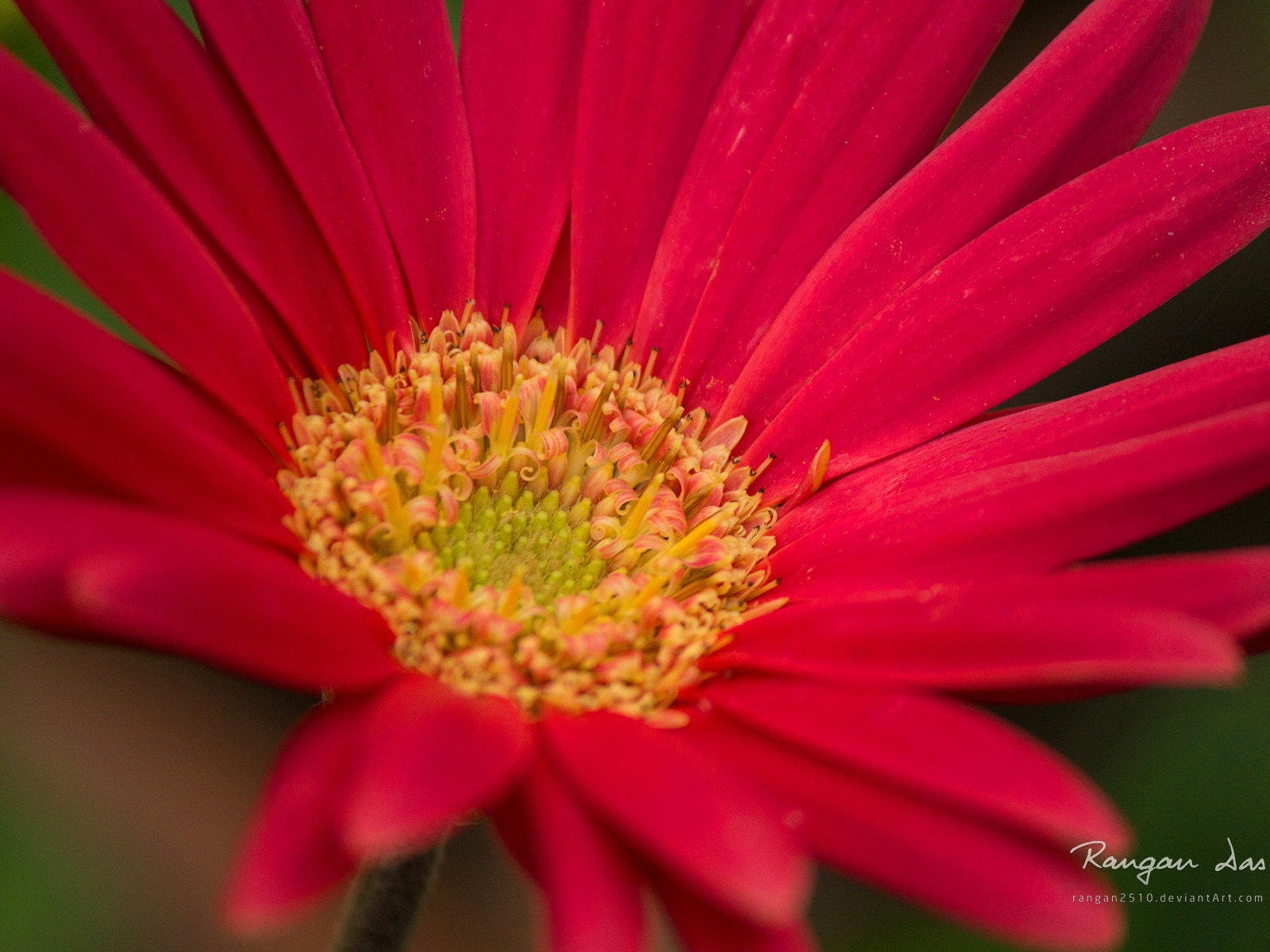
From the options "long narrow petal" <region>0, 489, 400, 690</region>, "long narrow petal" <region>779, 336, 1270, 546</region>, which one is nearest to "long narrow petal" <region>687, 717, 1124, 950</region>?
"long narrow petal" <region>0, 489, 400, 690</region>

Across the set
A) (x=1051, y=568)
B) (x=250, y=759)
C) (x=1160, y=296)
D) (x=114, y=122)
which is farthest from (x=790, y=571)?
(x=250, y=759)

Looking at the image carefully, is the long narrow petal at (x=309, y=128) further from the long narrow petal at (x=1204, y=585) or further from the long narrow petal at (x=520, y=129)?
the long narrow petal at (x=1204, y=585)

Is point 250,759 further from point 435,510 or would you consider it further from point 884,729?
point 884,729

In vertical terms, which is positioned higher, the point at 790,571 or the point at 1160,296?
the point at 1160,296

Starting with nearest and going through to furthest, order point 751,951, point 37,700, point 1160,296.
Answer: point 751,951
point 1160,296
point 37,700

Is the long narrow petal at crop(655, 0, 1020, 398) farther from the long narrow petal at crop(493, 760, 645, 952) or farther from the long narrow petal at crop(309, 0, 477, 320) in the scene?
the long narrow petal at crop(493, 760, 645, 952)

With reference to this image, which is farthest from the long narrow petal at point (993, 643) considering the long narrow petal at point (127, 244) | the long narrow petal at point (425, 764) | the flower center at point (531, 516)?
the long narrow petal at point (127, 244)


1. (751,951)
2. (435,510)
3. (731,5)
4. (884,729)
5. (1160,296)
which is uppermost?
(731,5)

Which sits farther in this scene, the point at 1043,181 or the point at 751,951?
the point at 1043,181
